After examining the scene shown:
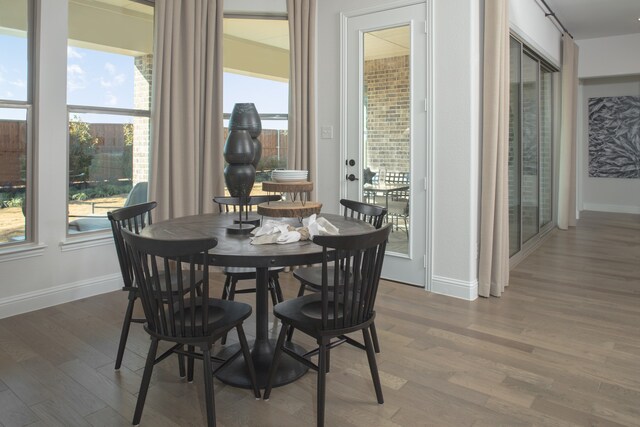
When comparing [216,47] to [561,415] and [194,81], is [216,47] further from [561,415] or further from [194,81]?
[561,415]

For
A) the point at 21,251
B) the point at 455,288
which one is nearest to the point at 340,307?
the point at 455,288

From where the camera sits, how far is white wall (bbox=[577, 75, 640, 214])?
858 centimetres

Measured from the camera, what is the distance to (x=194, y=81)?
4098 mm

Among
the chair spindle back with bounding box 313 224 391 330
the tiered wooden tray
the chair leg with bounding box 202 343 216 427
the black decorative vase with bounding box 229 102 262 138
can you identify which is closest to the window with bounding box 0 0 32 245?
the black decorative vase with bounding box 229 102 262 138

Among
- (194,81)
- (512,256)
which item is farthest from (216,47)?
(512,256)

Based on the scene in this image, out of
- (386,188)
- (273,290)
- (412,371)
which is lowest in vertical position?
(412,371)

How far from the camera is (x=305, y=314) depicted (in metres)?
2.19

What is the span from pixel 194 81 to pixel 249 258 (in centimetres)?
258

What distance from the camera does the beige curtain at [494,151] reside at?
369cm

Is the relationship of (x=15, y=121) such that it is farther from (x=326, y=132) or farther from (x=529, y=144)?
(x=529, y=144)

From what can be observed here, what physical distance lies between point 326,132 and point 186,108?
1330mm

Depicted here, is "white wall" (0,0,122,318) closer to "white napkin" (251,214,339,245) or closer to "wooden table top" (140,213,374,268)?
"wooden table top" (140,213,374,268)

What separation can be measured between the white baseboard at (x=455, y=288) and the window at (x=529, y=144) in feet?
4.36

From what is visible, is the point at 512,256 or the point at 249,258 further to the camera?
the point at 512,256
